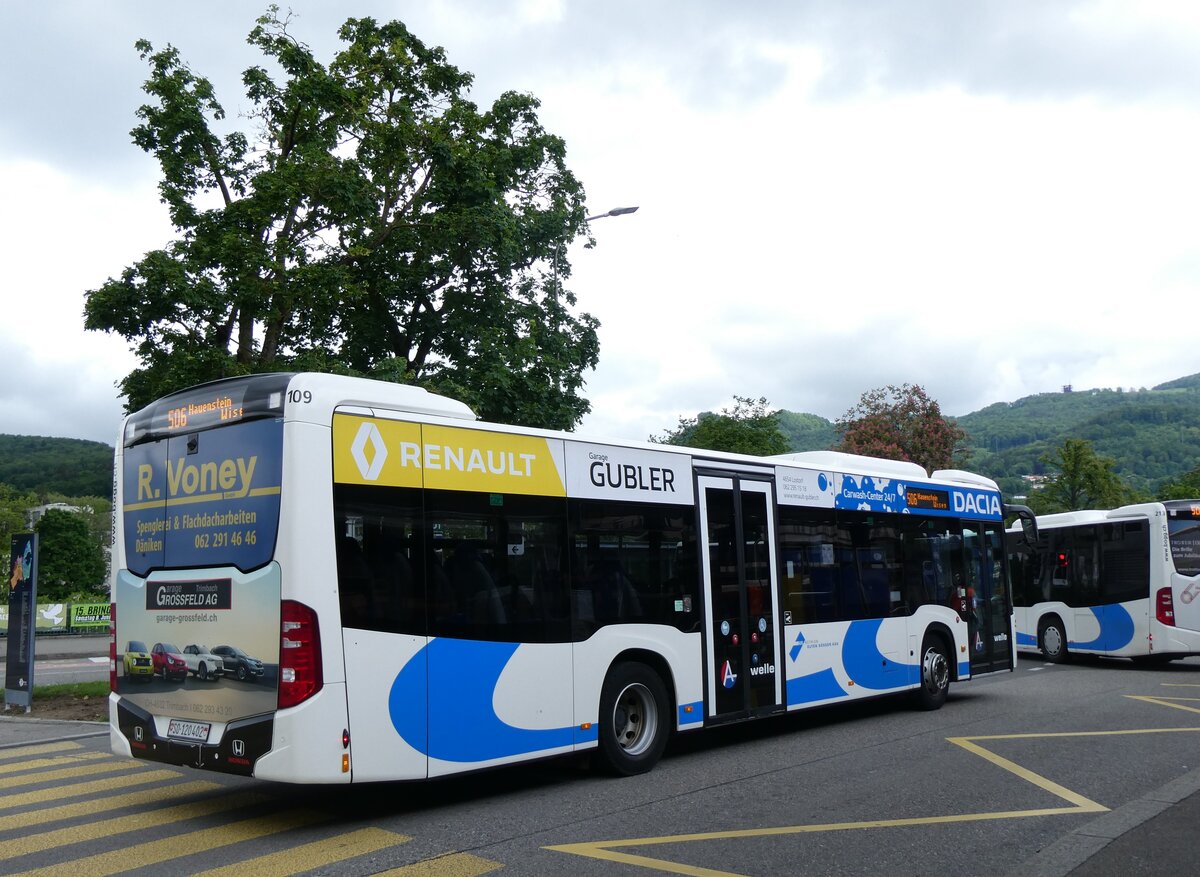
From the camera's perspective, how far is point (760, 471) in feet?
37.2

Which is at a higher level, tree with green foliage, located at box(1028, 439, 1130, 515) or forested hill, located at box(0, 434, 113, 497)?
forested hill, located at box(0, 434, 113, 497)

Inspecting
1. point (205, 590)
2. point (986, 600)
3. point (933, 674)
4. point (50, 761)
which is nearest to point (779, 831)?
point (205, 590)

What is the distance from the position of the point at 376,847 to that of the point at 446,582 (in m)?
1.89

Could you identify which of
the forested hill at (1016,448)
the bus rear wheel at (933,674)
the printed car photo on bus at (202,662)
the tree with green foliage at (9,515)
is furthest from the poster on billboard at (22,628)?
the forested hill at (1016,448)

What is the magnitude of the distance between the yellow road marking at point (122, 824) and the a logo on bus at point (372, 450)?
297cm

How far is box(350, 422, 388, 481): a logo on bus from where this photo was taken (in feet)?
24.1

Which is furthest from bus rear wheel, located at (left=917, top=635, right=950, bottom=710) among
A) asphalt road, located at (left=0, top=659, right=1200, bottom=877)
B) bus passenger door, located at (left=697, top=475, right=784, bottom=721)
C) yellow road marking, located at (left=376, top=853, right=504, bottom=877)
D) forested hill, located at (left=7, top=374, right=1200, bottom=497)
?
forested hill, located at (left=7, top=374, right=1200, bottom=497)

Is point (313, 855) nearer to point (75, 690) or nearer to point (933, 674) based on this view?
point (933, 674)

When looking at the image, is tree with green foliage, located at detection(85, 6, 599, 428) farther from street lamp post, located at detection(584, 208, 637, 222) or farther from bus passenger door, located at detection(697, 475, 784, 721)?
bus passenger door, located at detection(697, 475, 784, 721)

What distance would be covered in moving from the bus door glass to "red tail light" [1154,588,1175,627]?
5.29 m

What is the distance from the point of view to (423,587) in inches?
298

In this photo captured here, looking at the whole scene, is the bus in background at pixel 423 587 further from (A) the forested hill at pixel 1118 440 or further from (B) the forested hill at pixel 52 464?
(A) the forested hill at pixel 1118 440

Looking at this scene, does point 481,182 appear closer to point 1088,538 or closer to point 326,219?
point 326,219

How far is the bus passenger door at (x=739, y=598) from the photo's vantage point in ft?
33.7
